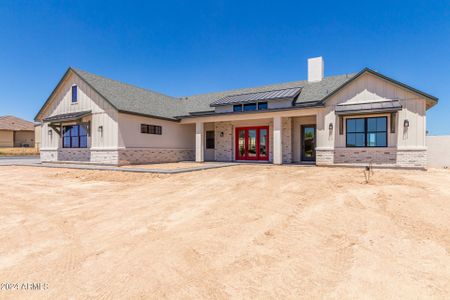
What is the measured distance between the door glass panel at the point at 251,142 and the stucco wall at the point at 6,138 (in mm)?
41605

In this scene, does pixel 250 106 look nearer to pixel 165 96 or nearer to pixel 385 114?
pixel 385 114

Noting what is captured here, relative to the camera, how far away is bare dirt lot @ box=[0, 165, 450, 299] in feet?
8.50

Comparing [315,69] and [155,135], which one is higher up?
[315,69]

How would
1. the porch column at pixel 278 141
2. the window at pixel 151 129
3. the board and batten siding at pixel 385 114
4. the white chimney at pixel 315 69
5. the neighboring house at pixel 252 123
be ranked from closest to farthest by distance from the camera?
the board and batten siding at pixel 385 114 → the neighboring house at pixel 252 123 → the porch column at pixel 278 141 → the window at pixel 151 129 → the white chimney at pixel 315 69

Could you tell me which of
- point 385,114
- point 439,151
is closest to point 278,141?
point 385,114

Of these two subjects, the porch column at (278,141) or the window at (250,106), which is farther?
the window at (250,106)

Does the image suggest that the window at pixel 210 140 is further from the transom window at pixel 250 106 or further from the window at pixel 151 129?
the window at pixel 151 129

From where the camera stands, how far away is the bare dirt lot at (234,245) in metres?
2.59

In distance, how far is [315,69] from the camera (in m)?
18.5

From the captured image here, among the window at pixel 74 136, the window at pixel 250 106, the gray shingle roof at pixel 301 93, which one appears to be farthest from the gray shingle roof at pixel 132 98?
the window at pixel 250 106

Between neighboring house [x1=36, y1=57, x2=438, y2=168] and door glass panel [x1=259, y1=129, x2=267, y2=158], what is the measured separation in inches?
2.1

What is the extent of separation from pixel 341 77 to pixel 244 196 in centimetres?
1532

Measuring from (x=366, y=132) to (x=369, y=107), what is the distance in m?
1.39

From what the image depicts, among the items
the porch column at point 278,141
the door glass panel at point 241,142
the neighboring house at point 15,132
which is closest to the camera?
the porch column at point 278,141
